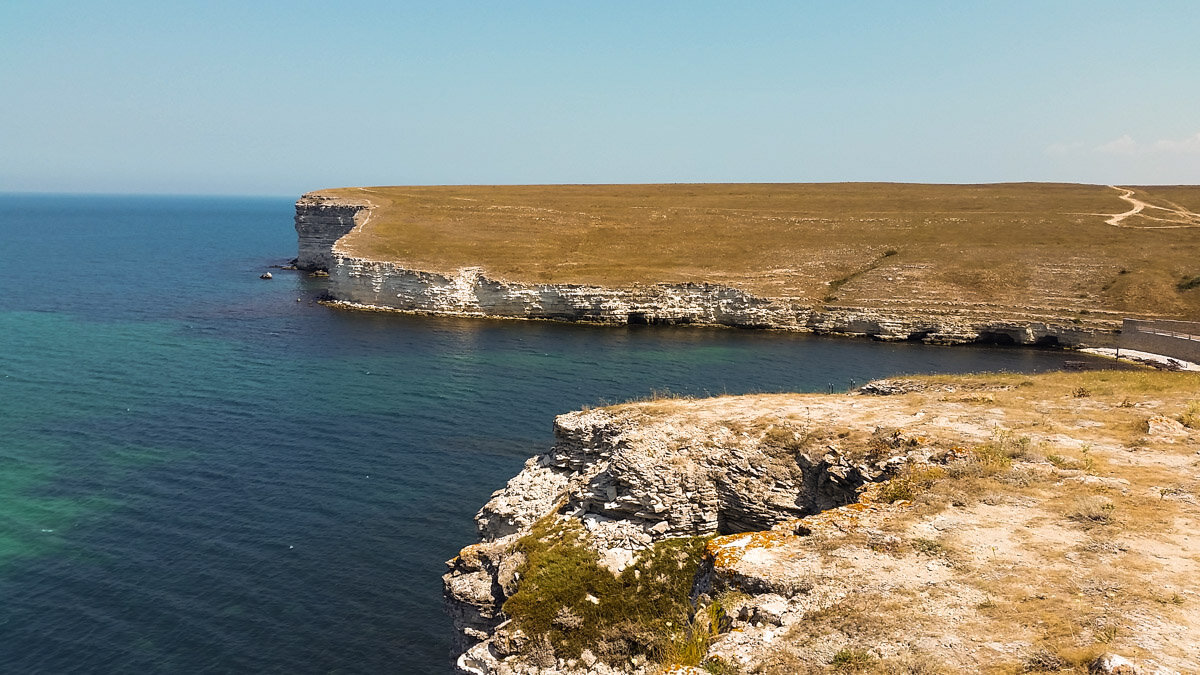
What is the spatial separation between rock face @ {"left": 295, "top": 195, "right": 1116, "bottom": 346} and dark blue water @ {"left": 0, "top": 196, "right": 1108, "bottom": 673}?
13.9ft

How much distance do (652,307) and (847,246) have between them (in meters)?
39.8

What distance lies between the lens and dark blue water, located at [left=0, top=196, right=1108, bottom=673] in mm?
28734

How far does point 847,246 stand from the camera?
4454 inches

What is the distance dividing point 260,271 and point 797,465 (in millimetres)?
132227

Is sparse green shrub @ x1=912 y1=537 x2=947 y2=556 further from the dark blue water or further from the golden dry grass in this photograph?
the dark blue water

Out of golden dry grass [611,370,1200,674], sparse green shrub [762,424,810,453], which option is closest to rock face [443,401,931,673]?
sparse green shrub [762,424,810,453]

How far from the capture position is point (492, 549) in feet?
85.6

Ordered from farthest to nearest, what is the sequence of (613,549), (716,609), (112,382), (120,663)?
(112,382), (120,663), (613,549), (716,609)

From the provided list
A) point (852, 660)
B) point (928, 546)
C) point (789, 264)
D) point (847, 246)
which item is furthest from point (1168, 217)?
point (852, 660)

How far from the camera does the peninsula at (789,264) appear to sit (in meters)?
87.0

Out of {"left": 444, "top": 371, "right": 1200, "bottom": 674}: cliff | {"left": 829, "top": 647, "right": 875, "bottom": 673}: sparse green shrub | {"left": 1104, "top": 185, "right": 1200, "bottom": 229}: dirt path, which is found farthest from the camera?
{"left": 1104, "top": 185, "right": 1200, "bottom": 229}: dirt path

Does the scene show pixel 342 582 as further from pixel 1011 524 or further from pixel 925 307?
pixel 925 307

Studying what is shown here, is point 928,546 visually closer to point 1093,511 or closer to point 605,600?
point 1093,511

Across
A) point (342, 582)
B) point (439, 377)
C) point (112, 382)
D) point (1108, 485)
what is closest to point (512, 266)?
point (439, 377)
